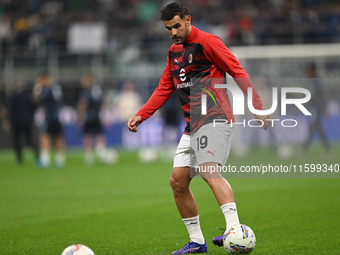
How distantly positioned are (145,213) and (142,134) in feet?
53.0

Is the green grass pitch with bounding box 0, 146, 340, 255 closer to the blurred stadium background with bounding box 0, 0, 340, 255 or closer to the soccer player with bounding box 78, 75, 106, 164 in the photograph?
the blurred stadium background with bounding box 0, 0, 340, 255

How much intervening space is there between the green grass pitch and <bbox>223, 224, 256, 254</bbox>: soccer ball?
657 mm

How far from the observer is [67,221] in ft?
28.1

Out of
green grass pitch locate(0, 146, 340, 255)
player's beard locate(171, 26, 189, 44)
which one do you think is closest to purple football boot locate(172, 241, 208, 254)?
green grass pitch locate(0, 146, 340, 255)

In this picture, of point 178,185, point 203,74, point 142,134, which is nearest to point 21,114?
point 142,134

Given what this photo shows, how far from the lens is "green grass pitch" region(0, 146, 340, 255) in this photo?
6566 mm

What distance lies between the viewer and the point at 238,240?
5258 millimetres

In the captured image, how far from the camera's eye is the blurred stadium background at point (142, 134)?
7477 millimetres

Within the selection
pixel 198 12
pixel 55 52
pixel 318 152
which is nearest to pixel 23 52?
pixel 55 52

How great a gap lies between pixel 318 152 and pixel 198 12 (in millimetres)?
17777

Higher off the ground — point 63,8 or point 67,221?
point 63,8

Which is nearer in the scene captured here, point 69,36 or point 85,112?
point 85,112

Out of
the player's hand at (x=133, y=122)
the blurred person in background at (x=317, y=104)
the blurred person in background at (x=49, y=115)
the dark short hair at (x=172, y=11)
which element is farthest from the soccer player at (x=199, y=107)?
the blurred person in background at (x=49, y=115)

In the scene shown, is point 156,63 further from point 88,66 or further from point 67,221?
point 67,221
